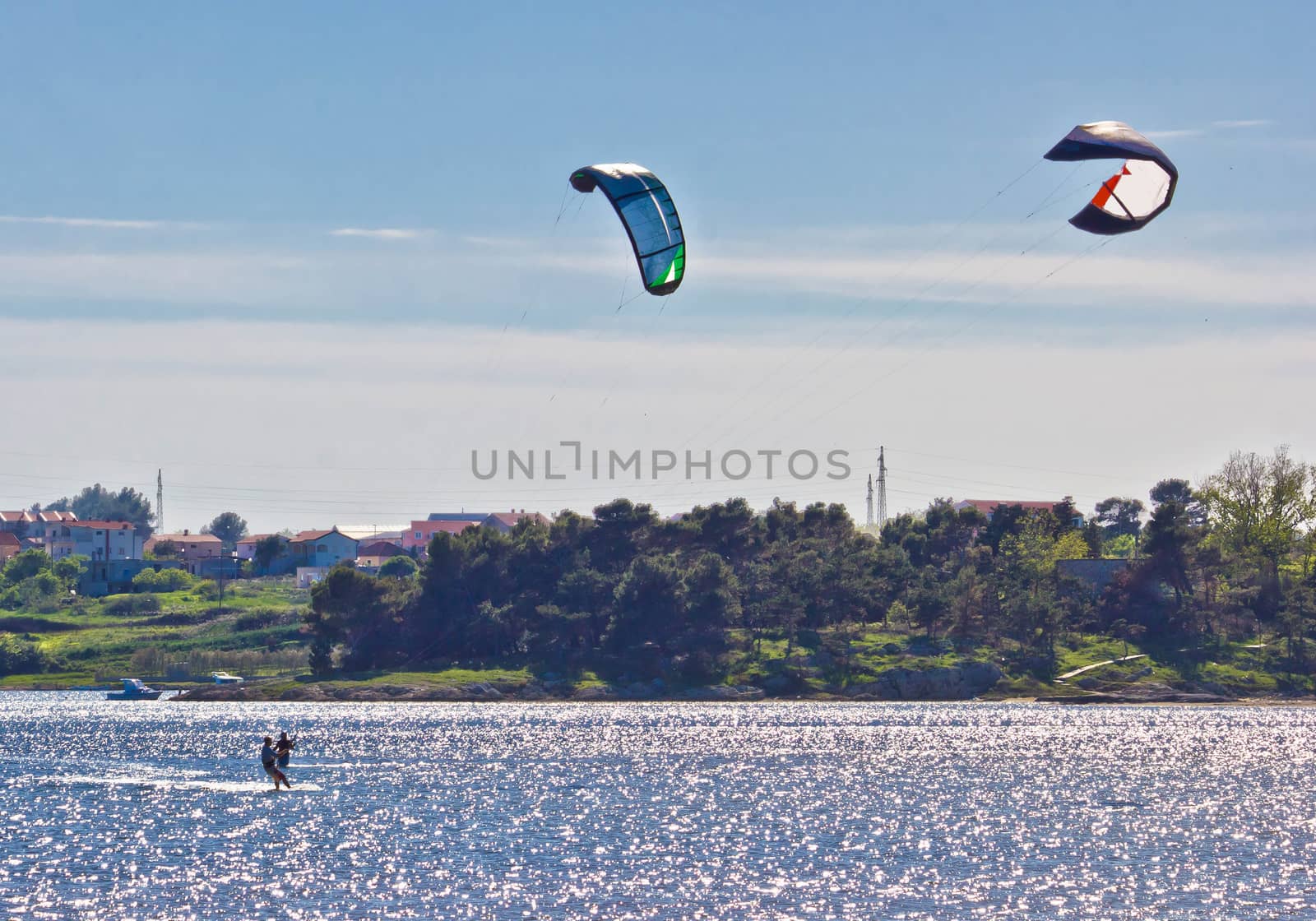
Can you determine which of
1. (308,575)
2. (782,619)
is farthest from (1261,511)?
(308,575)

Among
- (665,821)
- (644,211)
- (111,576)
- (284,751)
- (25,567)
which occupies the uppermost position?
(644,211)

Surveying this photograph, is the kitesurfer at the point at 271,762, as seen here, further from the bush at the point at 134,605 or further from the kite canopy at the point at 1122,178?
the bush at the point at 134,605

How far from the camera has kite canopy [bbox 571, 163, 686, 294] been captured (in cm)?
5069

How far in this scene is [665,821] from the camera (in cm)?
5269

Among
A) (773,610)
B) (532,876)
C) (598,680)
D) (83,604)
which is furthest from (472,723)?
(83,604)

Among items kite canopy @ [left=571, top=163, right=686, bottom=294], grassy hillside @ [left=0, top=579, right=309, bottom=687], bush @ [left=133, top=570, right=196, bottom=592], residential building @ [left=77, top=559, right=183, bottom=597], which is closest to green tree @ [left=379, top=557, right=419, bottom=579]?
grassy hillside @ [left=0, top=579, right=309, bottom=687]

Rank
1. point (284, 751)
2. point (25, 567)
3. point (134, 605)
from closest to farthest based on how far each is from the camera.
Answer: point (284, 751) < point (134, 605) < point (25, 567)

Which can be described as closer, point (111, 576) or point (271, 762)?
point (271, 762)

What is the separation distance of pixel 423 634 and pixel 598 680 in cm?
1481

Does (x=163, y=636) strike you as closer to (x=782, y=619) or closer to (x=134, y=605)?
(x=134, y=605)

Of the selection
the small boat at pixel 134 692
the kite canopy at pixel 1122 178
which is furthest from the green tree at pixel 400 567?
the kite canopy at pixel 1122 178

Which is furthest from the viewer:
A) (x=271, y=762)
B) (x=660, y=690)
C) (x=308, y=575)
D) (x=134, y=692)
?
(x=308, y=575)

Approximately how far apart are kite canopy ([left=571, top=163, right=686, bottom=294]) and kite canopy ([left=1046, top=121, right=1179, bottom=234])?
12204mm

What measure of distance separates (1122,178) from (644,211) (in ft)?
49.7
